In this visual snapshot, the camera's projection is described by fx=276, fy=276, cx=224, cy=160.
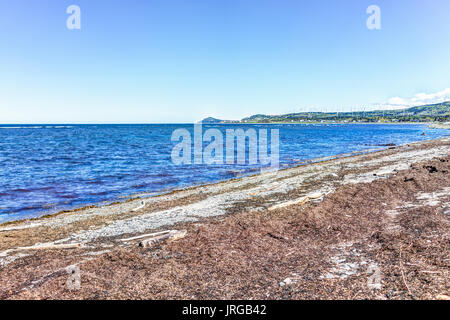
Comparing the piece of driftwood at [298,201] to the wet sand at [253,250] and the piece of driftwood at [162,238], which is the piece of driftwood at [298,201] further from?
the piece of driftwood at [162,238]

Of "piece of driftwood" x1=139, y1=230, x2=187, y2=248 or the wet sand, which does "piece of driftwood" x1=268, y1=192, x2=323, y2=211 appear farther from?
"piece of driftwood" x1=139, y1=230, x2=187, y2=248

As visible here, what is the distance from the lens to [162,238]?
917 centimetres

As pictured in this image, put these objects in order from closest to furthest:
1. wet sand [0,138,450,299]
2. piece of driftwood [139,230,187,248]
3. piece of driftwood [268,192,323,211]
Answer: wet sand [0,138,450,299] → piece of driftwood [139,230,187,248] → piece of driftwood [268,192,323,211]

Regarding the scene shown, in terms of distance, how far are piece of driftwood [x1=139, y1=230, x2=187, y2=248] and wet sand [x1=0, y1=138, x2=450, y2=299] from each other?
0.06 meters

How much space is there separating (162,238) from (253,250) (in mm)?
3091

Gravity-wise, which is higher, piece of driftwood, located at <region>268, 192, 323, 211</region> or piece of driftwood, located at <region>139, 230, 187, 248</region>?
piece of driftwood, located at <region>268, 192, 323, 211</region>

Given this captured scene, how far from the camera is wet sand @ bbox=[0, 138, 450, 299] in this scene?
591 cm

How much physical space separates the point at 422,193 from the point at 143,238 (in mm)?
12686

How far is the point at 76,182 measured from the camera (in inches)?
933

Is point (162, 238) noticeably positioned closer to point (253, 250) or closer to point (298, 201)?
point (253, 250)

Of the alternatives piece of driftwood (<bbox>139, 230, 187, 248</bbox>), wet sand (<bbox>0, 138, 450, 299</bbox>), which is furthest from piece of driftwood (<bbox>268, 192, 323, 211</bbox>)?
piece of driftwood (<bbox>139, 230, 187, 248</bbox>)

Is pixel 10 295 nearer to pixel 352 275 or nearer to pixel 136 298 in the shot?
pixel 136 298
